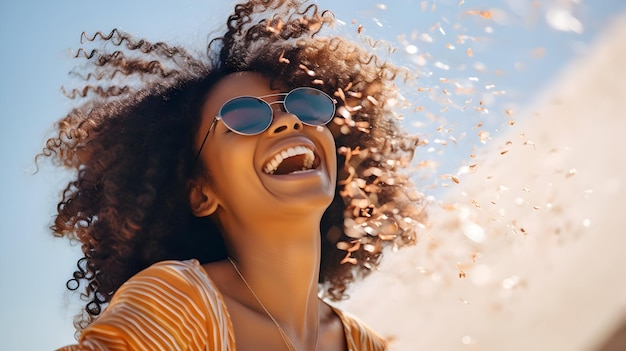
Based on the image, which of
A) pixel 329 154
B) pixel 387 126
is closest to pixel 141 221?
pixel 329 154

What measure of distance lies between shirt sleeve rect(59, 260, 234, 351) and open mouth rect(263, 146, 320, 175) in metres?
0.38

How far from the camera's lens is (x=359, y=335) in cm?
282

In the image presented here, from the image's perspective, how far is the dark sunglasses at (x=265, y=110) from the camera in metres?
2.62

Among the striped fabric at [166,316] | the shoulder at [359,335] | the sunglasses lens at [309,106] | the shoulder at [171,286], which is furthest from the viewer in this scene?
the shoulder at [359,335]

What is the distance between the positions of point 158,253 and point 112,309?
0.59 metres

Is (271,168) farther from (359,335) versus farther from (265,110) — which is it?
(359,335)

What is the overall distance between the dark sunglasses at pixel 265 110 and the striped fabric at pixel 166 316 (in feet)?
1.45

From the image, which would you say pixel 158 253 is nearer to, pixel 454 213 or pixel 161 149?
pixel 161 149

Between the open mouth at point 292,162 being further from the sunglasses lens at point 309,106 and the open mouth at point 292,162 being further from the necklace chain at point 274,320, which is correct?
the necklace chain at point 274,320

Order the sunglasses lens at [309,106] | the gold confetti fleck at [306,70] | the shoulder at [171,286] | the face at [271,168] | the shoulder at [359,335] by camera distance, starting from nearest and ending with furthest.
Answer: the shoulder at [171,286]
the face at [271,168]
the sunglasses lens at [309,106]
the shoulder at [359,335]
the gold confetti fleck at [306,70]

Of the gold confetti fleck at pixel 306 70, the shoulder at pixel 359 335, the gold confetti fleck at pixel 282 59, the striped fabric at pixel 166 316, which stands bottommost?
the shoulder at pixel 359 335

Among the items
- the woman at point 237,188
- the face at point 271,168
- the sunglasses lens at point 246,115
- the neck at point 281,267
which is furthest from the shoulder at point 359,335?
the sunglasses lens at point 246,115

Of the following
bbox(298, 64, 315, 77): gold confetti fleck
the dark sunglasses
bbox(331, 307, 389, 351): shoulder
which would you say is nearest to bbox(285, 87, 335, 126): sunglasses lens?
the dark sunglasses

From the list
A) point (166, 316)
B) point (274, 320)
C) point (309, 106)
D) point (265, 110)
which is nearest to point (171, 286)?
point (166, 316)
